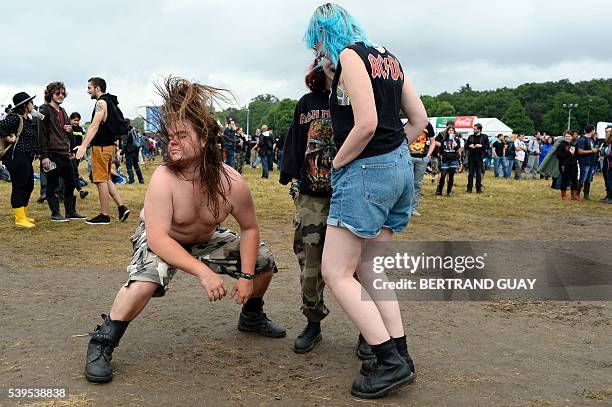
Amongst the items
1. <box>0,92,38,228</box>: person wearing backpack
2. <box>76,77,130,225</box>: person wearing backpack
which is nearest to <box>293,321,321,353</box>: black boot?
<box>76,77,130,225</box>: person wearing backpack

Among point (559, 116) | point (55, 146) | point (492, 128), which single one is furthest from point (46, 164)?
point (559, 116)

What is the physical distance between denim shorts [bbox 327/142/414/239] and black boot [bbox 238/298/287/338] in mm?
1191

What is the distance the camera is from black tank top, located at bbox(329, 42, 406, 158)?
2938 millimetres

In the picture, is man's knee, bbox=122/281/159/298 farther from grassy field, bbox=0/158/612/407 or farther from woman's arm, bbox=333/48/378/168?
woman's arm, bbox=333/48/378/168

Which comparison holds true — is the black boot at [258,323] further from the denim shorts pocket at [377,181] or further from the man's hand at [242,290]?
the denim shorts pocket at [377,181]

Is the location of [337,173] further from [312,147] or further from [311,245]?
[311,245]

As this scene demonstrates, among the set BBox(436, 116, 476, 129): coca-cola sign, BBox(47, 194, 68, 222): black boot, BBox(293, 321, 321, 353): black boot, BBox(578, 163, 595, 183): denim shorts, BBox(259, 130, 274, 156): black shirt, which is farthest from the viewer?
BBox(436, 116, 476, 129): coca-cola sign

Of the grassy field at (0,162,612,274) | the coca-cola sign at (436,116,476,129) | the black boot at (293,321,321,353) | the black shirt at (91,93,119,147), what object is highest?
the coca-cola sign at (436,116,476,129)

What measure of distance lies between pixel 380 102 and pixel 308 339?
1610 mm

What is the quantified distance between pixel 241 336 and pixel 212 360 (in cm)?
47

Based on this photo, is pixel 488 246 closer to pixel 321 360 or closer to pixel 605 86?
pixel 321 360

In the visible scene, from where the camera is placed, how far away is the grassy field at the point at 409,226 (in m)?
6.83

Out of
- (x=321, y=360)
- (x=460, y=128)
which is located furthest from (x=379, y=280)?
(x=460, y=128)

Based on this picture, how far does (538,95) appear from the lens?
132 meters
